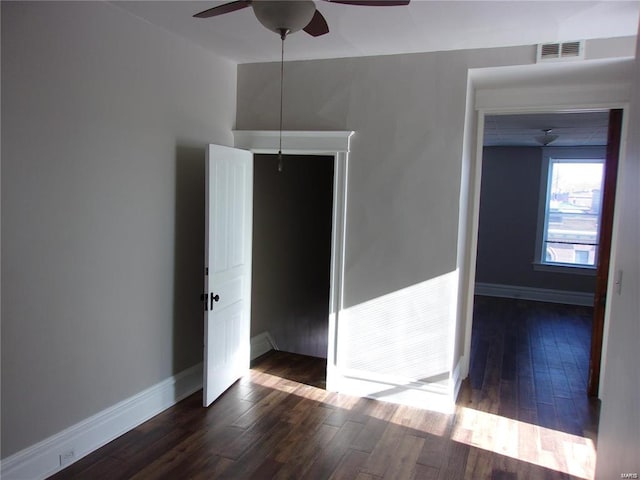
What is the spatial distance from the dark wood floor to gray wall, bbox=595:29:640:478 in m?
1.03

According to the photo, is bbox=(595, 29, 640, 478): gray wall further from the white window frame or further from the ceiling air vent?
the white window frame

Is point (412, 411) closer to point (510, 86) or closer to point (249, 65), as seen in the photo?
point (510, 86)

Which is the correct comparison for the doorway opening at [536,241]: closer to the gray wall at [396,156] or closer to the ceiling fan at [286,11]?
the gray wall at [396,156]

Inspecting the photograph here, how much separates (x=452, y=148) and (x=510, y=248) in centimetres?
508

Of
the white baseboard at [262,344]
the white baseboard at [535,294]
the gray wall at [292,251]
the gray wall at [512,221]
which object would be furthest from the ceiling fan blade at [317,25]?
the white baseboard at [535,294]

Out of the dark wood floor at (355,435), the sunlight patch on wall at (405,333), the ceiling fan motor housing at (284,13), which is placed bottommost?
the dark wood floor at (355,435)

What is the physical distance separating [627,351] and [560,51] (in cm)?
222

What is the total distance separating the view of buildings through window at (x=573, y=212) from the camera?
7.77m

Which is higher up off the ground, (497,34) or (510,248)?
(497,34)

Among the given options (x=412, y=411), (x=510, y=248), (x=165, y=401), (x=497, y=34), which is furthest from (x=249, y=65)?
(x=510, y=248)

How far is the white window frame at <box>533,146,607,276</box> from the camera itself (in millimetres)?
7629

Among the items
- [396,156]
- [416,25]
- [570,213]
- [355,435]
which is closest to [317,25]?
[416,25]

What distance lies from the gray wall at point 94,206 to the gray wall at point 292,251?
42.2 inches

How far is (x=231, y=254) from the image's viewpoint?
157 inches
